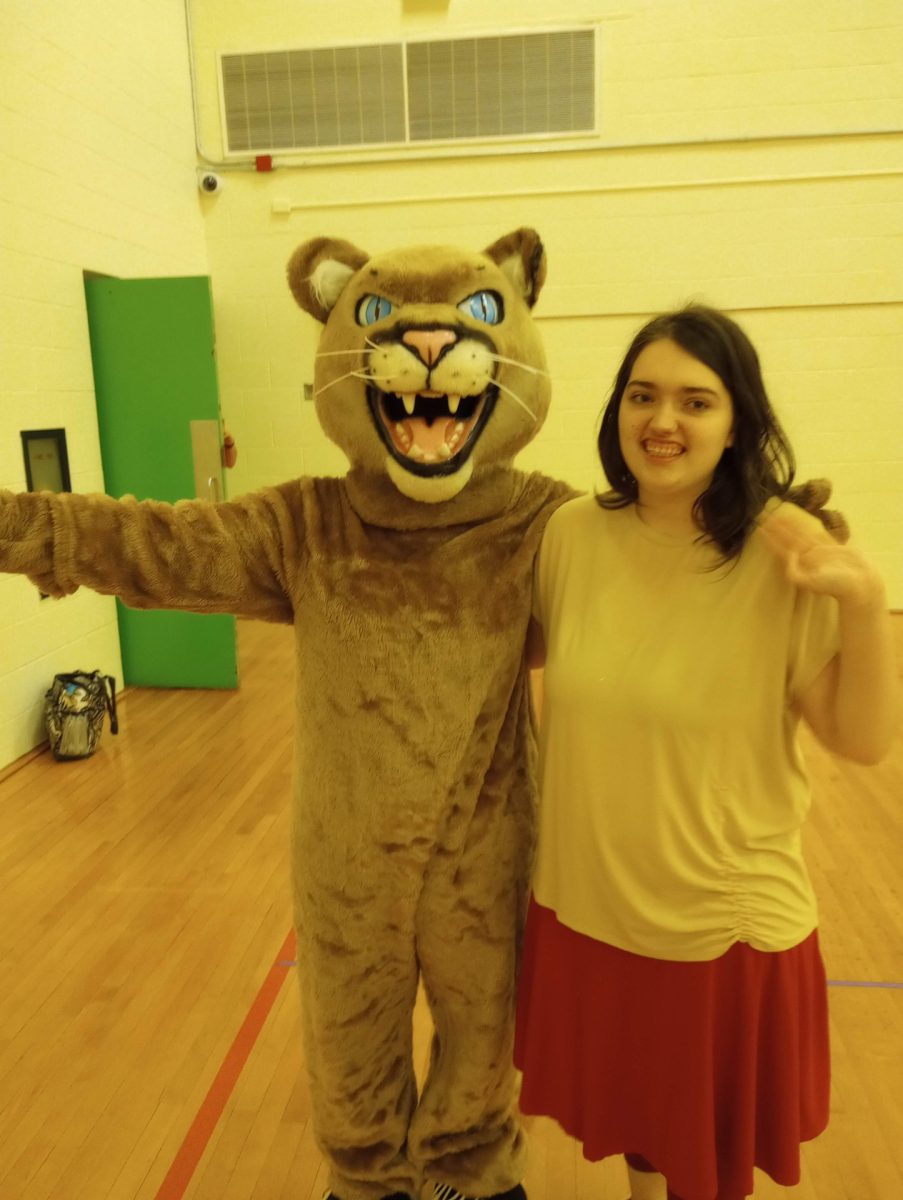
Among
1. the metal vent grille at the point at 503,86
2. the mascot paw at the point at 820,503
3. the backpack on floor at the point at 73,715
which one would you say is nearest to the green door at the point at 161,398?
the backpack on floor at the point at 73,715

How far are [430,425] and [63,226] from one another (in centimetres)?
320

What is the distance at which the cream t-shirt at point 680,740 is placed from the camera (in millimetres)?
1026

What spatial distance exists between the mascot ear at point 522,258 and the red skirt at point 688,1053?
89 centimetres

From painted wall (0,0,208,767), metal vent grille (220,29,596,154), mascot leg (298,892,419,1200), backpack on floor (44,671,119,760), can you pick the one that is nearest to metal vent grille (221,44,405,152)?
metal vent grille (220,29,596,154)

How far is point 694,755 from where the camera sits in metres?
1.04

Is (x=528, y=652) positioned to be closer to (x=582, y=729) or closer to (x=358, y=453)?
(x=582, y=729)

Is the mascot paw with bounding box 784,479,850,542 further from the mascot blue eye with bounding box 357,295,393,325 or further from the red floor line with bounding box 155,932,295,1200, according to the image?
the red floor line with bounding box 155,932,295,1200

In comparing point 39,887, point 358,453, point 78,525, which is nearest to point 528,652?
point 358,453

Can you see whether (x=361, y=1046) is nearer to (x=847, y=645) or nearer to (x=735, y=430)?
(x=847, y=645)

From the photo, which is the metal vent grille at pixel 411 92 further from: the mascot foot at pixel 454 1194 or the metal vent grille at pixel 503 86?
the mascot foot at pixel 454 1194

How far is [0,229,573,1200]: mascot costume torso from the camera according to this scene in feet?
3.85

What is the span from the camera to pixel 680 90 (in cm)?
478

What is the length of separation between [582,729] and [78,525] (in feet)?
2.40

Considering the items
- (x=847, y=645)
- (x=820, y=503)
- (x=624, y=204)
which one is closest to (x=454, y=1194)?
(x=847, y=645)
